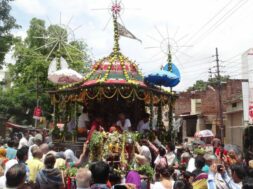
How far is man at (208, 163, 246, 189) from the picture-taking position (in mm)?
5613

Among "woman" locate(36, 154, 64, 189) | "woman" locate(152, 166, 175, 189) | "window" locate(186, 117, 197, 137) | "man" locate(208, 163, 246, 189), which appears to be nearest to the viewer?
"woman" locate(36, 154, 64, 189)

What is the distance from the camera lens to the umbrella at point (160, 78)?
516 inches

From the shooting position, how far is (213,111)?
39406 mm

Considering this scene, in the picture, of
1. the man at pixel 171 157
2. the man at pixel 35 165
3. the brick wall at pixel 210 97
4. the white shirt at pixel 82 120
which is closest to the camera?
the man at pixel 35 165

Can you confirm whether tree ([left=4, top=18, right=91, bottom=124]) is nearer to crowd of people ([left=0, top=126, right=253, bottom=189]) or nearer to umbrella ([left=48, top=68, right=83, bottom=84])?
umbrella ([left=48, top=68, right=83, bottom=84])

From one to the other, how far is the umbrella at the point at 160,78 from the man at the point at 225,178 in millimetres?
7301

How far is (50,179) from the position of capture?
5.53 metres

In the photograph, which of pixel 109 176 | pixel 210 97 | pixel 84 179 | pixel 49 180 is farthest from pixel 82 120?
pixel 210 97

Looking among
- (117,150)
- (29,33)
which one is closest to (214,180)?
(117,150)

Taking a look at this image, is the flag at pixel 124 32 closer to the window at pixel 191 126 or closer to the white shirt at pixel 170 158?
the white shirt at pixel 170 158

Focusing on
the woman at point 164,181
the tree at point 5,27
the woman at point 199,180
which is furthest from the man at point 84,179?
the tree at point 5,27

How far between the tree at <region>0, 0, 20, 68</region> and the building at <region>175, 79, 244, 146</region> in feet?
58.1

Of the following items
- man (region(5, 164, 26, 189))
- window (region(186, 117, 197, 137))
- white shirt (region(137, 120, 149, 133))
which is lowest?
man (region(5, 164, 26, 189))

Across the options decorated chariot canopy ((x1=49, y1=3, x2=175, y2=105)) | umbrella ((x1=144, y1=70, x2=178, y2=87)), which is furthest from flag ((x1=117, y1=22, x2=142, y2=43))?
umbrella ((x1=144, y1=70, x2=178, y2=87))
